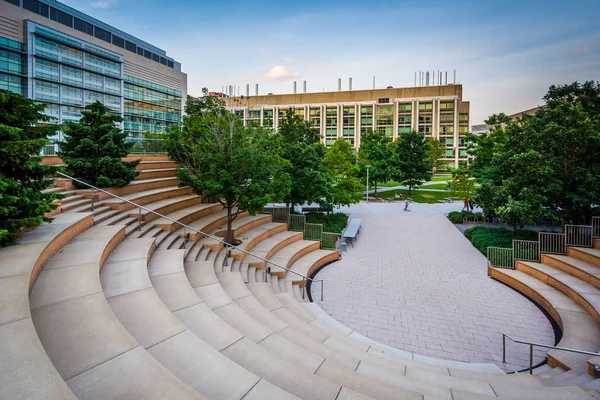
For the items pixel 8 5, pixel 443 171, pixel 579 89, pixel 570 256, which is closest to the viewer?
pixel 570 256

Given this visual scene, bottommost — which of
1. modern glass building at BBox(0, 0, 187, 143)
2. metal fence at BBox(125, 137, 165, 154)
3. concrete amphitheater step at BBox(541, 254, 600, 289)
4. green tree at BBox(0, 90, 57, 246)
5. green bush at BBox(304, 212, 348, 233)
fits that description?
concrete amphitheater step at BBox(541, 254, 600, 289)

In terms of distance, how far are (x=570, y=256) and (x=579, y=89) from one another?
20161 millimetres

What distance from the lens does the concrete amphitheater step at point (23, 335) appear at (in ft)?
9.36

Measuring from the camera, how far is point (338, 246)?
61.1 ft

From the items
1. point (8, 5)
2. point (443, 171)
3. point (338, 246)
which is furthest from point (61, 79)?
point (443, 171)

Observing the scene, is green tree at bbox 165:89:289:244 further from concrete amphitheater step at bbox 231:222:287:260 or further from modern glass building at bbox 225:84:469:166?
modern glass building at bbox 225:84:469:166

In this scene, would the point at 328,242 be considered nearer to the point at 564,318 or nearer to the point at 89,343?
the point at 564,318

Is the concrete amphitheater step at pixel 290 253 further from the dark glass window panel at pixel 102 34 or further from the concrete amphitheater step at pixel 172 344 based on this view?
the dark glass window panel at pixel 102 34

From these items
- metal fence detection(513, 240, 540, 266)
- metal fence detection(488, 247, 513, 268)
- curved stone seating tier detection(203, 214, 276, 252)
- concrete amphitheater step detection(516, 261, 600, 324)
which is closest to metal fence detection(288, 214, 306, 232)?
curved stone seating tier detection(203, 214, 276, 252)

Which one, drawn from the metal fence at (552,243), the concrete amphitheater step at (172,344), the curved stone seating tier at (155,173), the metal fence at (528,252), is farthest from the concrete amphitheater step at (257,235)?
the metal fence at (552,243)

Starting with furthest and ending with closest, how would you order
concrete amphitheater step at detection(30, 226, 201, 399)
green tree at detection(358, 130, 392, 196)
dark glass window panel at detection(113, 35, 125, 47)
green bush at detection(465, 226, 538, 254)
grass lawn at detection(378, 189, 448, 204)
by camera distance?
dark glass window panel at detection(113, 35, 125, 47) < green tree at detection(358, 130, 392, 196) < grass lawn at detection(378, 189, 448, 204) < green bush at detection(465, 226, 538, 254) < concrete amphitheater step at detection(30, 226, 201, 399)

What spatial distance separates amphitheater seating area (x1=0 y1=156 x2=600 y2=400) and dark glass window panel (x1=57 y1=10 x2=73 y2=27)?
5647 cm

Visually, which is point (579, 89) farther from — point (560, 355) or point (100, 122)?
point (100, 122)

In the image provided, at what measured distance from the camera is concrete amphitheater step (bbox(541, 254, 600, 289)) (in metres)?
11.1
